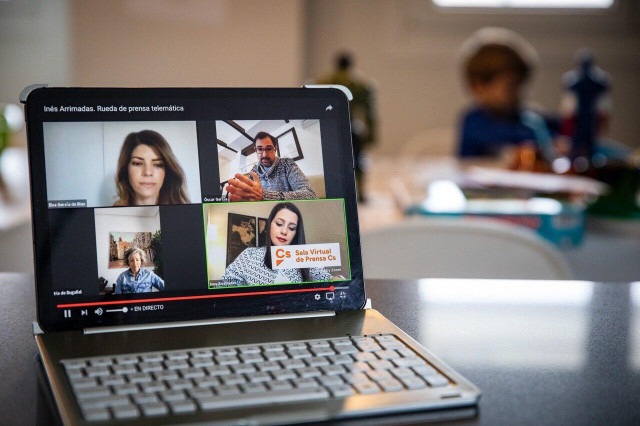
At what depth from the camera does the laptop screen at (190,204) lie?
0.56 metres

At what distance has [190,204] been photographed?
0.59 meters

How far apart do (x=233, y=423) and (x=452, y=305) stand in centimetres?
32

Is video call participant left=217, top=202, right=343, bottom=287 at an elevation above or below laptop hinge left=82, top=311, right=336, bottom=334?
above

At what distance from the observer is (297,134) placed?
2.07 feet

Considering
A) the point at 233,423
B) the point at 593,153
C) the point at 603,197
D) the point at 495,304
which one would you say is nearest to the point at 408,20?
the point at 593,153

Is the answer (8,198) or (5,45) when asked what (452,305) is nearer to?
(8,198)

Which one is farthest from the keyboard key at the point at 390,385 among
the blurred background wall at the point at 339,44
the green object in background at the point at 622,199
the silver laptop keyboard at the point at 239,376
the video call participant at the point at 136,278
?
the blurred background wall at the point at 339,44

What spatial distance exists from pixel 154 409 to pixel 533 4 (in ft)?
15.4

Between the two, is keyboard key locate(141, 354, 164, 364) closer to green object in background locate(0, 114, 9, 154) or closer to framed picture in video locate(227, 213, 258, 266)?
framed picture in video locate(227, 213, 258, 266)

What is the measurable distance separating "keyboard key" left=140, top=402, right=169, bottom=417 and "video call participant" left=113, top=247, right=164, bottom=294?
0.18 m

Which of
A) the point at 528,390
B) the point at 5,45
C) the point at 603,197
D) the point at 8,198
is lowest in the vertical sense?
the point at 528,390

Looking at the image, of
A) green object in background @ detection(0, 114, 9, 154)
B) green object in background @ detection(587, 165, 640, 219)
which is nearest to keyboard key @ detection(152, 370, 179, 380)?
green object in background @ detection(587, 165, 640, 219)

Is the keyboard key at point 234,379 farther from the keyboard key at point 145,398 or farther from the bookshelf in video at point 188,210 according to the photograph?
the bookshelf in video at point 188,210

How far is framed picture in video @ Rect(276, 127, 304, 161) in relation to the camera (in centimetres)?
62
